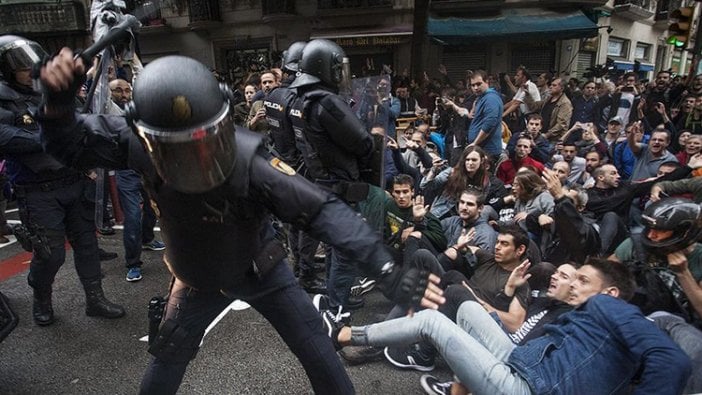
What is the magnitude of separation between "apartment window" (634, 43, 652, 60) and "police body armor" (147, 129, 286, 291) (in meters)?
23.5

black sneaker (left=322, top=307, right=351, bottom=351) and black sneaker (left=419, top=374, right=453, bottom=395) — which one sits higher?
black sneaker (left=322, top=307, right=351, bottom=351)

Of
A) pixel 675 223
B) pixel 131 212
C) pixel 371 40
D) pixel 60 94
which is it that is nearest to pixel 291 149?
pixel 131 212

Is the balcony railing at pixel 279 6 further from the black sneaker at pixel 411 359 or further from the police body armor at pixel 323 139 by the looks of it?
the black sneaker at pixel 411 359

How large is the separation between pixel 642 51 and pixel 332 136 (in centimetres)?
2388

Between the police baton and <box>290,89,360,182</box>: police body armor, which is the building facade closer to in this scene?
<box>290,89,360,182</box>: police body armor

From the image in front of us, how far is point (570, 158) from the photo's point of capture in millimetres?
4805

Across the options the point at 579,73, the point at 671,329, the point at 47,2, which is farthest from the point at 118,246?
the point at 47,2

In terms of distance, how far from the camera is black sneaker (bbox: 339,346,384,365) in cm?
268

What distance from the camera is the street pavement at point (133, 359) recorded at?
2.49m

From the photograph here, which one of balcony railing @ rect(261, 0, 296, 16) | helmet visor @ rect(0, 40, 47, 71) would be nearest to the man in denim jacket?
helmet visor @ rect(0, 40, 47, 71)

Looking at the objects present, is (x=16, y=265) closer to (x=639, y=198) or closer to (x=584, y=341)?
(x=584, y=341)

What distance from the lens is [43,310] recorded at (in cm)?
311

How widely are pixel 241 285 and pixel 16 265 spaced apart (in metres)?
3.92

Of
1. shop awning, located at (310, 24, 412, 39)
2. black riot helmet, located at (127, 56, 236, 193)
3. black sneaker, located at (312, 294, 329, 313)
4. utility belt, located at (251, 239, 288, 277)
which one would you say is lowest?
black sneaker, located at (312, 294, 329, 313)
